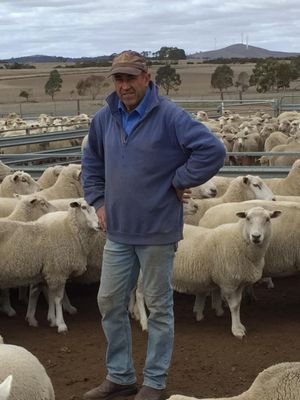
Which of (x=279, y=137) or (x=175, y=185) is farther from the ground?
(x=175, y=185)

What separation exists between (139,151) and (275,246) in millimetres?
2994

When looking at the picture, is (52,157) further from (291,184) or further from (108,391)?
(108,391)

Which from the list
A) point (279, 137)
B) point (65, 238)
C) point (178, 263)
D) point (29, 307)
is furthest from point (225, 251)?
point (279, 137)

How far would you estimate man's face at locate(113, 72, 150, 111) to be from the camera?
4250 mm

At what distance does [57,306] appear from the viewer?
6633mm

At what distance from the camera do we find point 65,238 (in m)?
6.77

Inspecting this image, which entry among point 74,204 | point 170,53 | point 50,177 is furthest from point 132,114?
point 170,53

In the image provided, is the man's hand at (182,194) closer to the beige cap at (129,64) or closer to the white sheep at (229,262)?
the beige cap at (129,64)

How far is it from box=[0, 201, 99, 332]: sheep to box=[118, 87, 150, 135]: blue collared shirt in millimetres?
2374

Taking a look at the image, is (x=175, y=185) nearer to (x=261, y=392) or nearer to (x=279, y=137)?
(x=261, y=392)

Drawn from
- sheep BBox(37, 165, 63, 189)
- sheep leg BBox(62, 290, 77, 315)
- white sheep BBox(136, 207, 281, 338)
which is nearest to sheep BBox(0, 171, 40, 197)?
sheep BBox(37, 165, 63, 189)

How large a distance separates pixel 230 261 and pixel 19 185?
12.0ft

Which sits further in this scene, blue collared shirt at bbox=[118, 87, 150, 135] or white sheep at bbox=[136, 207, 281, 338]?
white sheep at bbox=[136, 207, 281, 338]

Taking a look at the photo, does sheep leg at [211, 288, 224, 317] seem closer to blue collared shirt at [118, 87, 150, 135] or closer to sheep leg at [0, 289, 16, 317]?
sheep leg at [0, 289, 16, 317]
